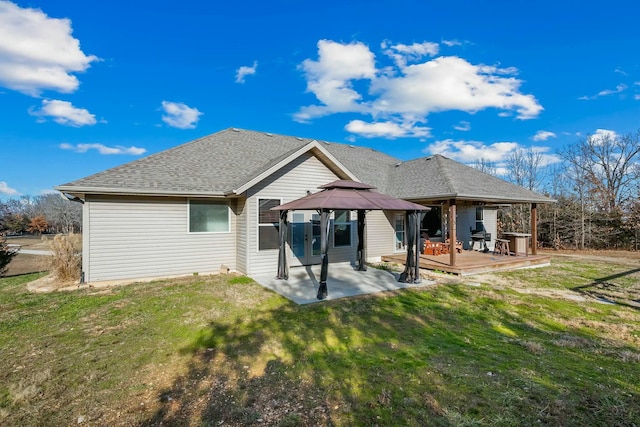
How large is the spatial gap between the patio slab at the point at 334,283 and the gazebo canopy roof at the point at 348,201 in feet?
6.88

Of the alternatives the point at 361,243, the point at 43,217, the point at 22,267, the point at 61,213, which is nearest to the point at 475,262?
the point at 361,243

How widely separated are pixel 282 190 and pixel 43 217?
153ft

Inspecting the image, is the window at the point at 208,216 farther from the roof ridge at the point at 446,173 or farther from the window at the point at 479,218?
the window at the point at 479,218

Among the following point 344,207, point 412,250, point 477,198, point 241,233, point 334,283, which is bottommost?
point 334,283

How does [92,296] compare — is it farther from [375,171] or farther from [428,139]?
[428,139]

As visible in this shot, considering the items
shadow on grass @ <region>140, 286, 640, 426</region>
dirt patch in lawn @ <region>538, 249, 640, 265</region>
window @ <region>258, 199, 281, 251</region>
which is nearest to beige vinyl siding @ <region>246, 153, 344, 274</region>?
window @ <region>258, 199, 281, 251</region>

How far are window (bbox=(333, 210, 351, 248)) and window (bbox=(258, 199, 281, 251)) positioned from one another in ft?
7.57

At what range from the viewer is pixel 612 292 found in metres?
7.89

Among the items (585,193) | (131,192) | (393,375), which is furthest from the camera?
(585,193)

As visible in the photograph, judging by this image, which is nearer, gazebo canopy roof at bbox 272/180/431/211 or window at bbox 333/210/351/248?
gazebo canopy roof at bbox 272/180/431/211

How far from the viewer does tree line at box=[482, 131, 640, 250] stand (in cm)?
1766

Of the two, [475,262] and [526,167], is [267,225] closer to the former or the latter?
[475,262]

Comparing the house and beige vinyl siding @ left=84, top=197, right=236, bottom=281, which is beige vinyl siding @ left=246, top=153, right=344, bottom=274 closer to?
the house

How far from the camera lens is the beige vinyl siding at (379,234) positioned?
41.5 ft
